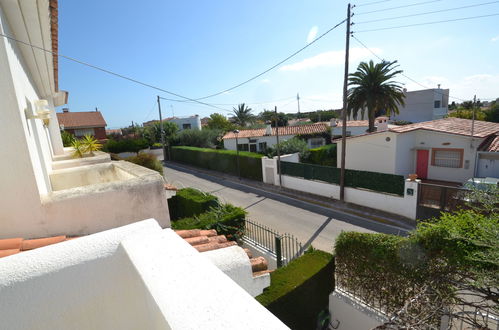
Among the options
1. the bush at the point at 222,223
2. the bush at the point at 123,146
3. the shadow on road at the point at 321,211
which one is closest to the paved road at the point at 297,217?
the shadow on road at the point at 321,211

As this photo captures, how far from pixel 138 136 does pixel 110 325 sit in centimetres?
4294

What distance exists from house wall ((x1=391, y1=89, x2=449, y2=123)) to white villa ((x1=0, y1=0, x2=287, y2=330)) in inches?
1780

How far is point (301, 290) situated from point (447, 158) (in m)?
15.8

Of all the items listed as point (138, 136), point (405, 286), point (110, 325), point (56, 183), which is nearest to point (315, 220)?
point (405, 286)

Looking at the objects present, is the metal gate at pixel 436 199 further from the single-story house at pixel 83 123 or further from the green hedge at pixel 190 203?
the single-story house at pixel 83 123

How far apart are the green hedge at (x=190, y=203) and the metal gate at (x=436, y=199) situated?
8.87 meters

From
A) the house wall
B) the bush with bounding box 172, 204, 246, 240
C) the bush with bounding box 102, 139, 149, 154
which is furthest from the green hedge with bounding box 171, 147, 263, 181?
the house wall

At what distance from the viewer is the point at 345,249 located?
18.0 ft

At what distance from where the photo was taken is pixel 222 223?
306 inches

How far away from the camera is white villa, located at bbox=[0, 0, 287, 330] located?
4.24ft

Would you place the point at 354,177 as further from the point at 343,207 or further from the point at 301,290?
the point at 301,290

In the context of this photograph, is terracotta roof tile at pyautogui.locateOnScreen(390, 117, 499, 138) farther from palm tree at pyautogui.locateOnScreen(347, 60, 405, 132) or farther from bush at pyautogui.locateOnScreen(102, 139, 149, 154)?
bush at pyautogui.locateOnScreen(102, 139, 149, 154)

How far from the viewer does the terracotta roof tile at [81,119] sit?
112 ft

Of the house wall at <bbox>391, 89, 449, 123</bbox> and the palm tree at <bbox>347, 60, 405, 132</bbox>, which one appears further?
the house wall at <bbox>391, 89, 449, 123</bbox>
